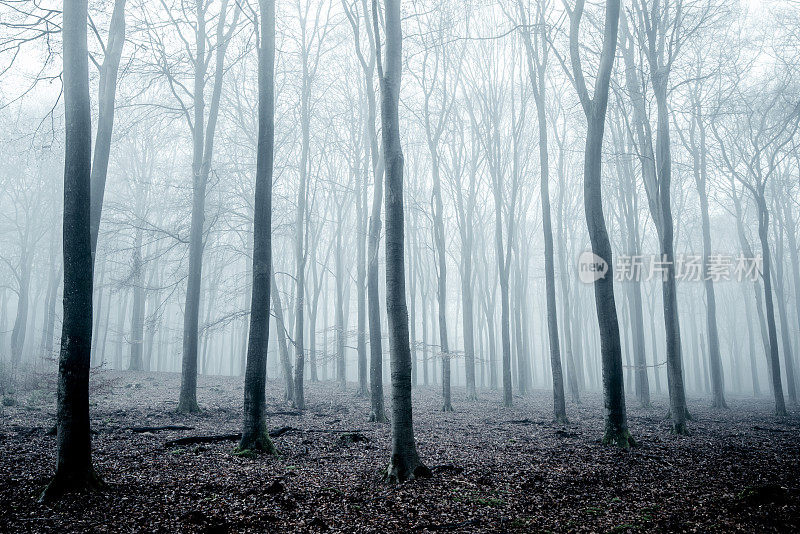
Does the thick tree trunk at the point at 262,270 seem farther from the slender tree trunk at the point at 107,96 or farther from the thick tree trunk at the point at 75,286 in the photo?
the slender tree trunk at the point at 107,96

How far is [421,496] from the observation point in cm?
437

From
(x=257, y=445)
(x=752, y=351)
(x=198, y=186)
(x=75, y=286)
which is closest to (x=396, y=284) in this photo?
(x=257, y=445)

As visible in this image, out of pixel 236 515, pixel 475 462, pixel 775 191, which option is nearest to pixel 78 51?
pixel 236 515

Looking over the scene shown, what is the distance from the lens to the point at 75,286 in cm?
445

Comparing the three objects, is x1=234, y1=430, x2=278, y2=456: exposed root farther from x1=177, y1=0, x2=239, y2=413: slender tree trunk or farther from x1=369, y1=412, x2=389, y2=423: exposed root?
x1=177, y1=0, x2=239, y2=413: slender tree trunk

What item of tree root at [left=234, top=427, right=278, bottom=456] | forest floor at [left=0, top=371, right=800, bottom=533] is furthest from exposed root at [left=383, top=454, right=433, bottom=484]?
tree root at [left=234, top=427, right=278, bottom=456]

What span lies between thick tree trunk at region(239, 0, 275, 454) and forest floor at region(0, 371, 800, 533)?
477 mm

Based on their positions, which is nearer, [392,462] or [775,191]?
[392,462]

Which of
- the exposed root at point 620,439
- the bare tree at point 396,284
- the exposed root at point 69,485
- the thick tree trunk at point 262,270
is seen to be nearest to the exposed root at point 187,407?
the thick tree trunk at point 262,270

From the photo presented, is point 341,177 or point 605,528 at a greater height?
point 341,177

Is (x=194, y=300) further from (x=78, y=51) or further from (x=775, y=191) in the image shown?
(x=775, y=191)

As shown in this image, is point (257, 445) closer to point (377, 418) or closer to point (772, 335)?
A: point (377, 418)

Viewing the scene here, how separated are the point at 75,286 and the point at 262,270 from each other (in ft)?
→ 8.19

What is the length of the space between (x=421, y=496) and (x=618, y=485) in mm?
2254
